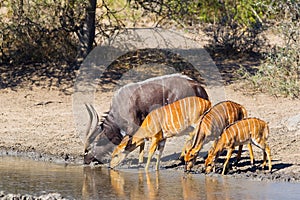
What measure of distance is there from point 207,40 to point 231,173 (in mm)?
6698

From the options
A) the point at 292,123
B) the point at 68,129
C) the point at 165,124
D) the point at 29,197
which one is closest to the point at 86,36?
the point at 68,129

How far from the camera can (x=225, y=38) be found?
15.1 meters

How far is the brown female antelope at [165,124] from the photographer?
9.27 m

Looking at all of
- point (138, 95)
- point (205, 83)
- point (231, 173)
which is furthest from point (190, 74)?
point (231, 173)

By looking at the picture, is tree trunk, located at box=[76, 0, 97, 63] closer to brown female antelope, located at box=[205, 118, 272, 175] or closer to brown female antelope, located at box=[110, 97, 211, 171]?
brown female antelope, located at box=[110, 97, 211, 171]

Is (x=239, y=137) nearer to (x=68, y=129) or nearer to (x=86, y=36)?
(x=68, y=129)

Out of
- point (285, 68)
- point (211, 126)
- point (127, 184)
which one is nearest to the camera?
point (127, 184)

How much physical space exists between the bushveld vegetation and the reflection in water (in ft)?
13.9

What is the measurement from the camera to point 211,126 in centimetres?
898

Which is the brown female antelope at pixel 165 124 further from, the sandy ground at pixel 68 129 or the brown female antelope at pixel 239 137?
the brown female antelope at pixel 239 137

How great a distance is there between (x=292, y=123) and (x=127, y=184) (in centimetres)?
312

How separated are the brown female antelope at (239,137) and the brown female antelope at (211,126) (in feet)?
0.65

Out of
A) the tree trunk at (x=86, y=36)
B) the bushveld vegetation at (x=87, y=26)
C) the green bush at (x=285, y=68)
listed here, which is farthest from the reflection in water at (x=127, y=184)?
the tree trunk at (x=86, y=36)

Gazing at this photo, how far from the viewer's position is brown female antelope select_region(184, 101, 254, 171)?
8.90m
